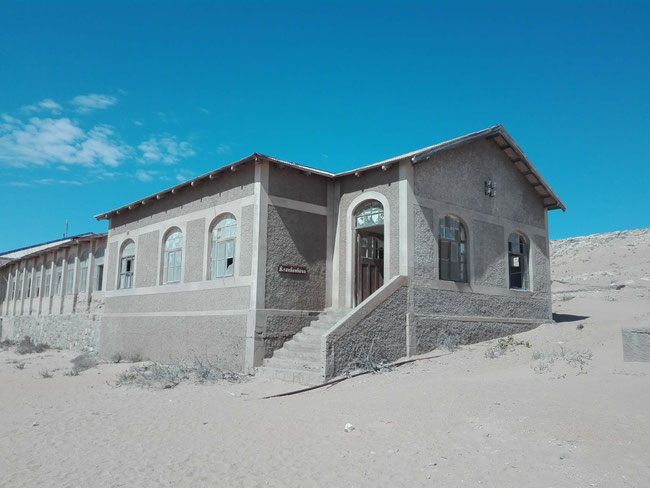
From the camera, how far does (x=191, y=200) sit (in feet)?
53.2

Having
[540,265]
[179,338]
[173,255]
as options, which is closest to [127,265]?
[173,255]

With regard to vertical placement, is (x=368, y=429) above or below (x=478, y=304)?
below

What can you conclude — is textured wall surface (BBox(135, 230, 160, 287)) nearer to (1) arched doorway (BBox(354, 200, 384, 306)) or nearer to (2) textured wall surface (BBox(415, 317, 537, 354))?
(1) arched doorway (BBox(354, 200, 384, 306))

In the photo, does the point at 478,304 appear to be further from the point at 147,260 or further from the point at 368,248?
the point at 147,260

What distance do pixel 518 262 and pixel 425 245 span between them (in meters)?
5.16

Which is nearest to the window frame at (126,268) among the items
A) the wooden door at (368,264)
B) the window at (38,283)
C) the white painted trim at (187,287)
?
the white painted trim at (187,287)

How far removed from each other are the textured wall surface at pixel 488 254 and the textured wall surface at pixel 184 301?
6.40 meters

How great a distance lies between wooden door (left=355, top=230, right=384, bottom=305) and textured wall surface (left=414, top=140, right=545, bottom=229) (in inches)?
79.7

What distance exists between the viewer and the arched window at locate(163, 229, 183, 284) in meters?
16.6

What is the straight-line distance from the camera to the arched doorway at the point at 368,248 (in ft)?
47.4

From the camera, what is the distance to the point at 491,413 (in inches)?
310

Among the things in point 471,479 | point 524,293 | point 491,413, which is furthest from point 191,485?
point 524,293

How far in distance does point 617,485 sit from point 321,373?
647cm

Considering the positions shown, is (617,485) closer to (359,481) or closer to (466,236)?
(359,481)
